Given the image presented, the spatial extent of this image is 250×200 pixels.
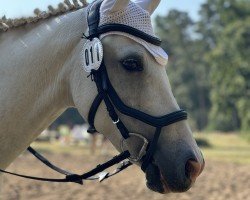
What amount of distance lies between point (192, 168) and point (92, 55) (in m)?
0.88

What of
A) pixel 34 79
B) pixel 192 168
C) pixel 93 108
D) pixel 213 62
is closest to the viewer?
pixel 192 168

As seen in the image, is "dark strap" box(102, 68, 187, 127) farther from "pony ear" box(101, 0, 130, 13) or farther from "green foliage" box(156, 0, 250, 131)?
"green foliage" box(156, 0, 250, 131)

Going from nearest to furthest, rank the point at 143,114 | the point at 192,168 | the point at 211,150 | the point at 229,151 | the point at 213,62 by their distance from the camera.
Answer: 1. the point at 192,168
2. the point at 143,114
3. the point at 211,150
4. the point at 229,151
5. the point at 213,62

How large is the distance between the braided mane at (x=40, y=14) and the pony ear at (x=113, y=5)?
340mm

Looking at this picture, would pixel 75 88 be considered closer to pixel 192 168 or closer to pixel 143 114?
pixel 143 114

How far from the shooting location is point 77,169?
15.1m

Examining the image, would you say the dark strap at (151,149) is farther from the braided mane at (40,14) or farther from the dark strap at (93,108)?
the braided mane at (40,14)

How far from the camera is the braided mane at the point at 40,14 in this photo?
3270mm

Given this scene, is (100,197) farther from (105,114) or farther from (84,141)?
(84,141)

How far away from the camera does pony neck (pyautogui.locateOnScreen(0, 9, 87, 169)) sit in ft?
10.2

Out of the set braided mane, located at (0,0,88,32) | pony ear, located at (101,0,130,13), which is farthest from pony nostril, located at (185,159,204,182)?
braided mane, located at (0,0,88,32)

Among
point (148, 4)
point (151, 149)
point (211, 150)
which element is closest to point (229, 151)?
point (211, 150)

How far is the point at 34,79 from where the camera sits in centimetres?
315

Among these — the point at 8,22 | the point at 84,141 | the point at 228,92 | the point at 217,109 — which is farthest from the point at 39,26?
the point at 217,109
